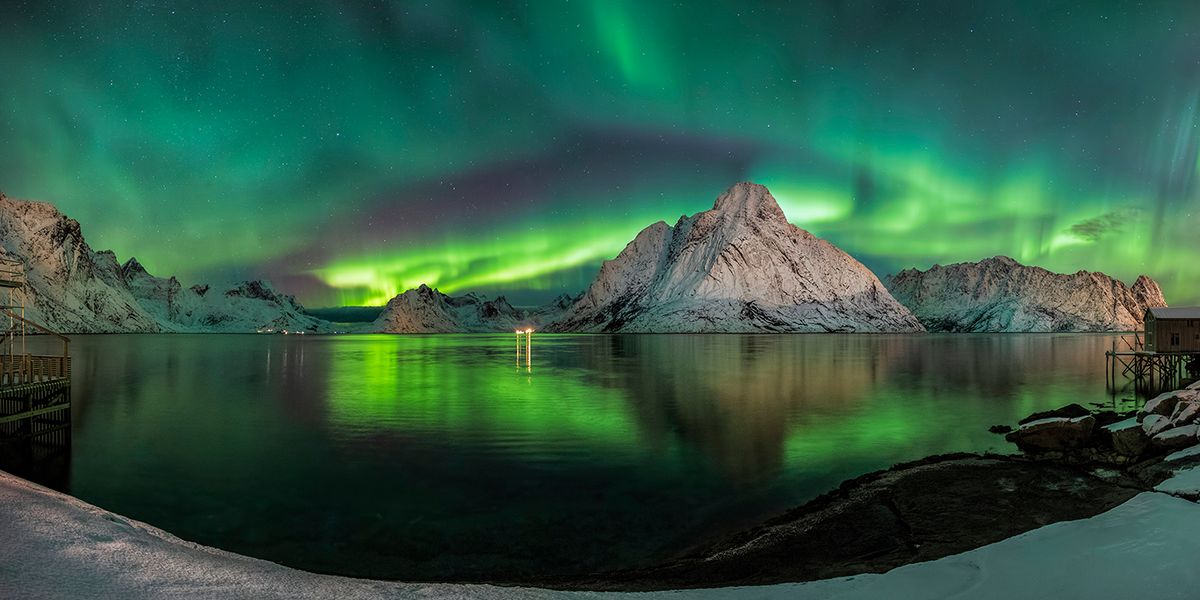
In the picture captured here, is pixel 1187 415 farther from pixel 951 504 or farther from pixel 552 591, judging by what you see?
pixel 552 591

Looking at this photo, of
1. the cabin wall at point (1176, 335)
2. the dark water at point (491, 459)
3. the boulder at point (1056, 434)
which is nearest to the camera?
the dark water at point (491, 459)

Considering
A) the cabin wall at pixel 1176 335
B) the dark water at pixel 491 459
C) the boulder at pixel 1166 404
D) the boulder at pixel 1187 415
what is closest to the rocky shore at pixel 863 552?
the dark water at pixel 491 459

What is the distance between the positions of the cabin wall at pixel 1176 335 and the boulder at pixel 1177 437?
41.6 metres

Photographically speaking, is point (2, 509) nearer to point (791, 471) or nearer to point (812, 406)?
point (791, 471)

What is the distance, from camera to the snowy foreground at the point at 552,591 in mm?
7469

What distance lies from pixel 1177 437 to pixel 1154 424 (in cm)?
276

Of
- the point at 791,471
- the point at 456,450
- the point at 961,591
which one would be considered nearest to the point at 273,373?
the point at 456,450

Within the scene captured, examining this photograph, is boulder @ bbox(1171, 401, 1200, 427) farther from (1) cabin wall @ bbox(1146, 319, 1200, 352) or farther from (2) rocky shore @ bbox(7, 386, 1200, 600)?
(1) cabin wall @ bbox(1146, 319, 1200, 352)

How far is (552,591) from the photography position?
25.4 ft

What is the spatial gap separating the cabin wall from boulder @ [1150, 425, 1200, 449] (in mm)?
41582

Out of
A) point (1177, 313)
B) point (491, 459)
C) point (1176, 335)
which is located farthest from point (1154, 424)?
point (1177, 313)

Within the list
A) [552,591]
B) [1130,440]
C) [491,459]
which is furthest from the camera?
[491,459]

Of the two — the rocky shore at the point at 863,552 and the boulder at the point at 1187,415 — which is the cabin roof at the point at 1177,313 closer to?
the boulder at the point at 1187,415

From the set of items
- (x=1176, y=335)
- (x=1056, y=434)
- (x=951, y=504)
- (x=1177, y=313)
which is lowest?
(x=951, y=504)
